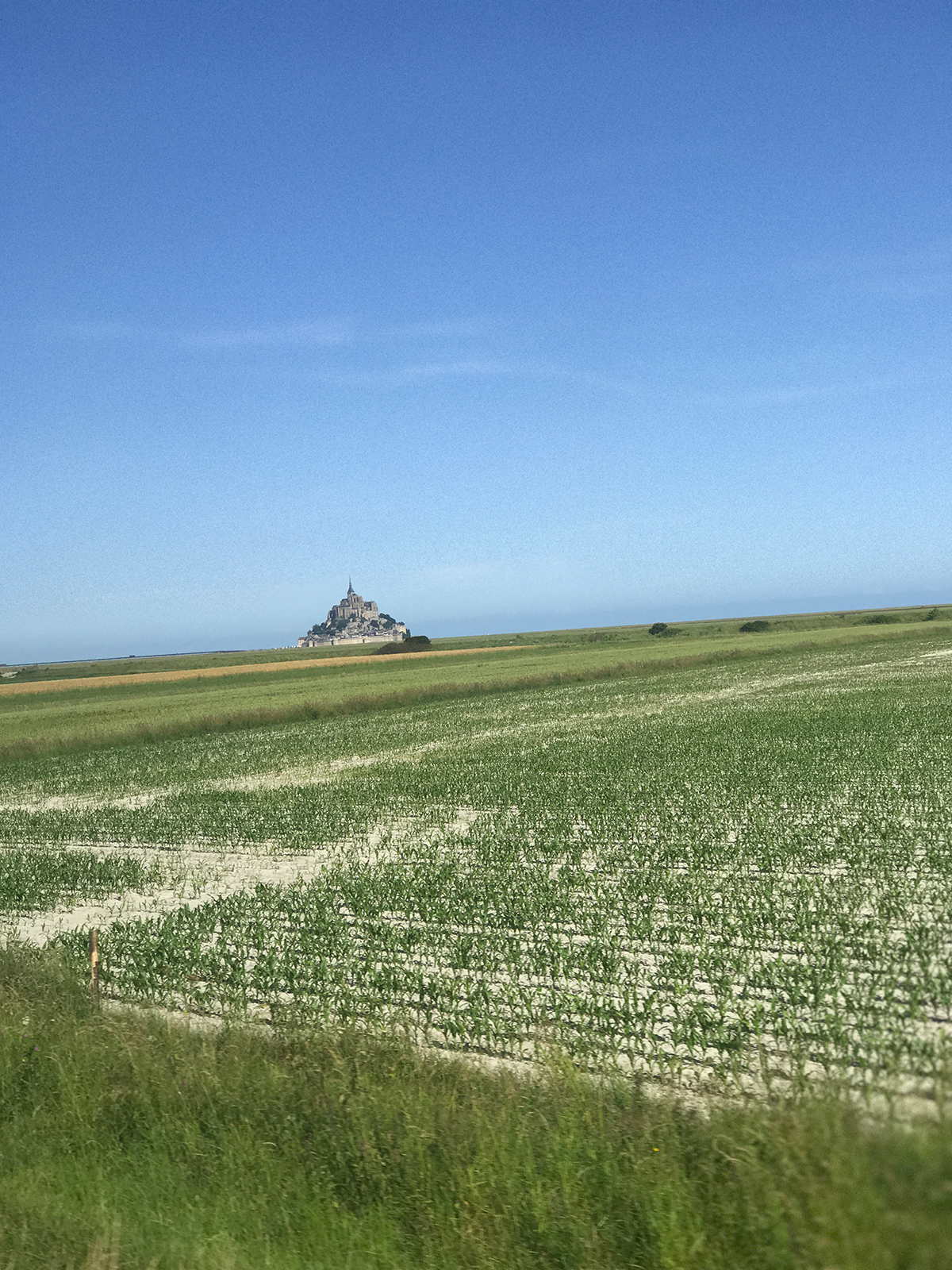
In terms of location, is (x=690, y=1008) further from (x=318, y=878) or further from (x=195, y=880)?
(x=195, y=880)

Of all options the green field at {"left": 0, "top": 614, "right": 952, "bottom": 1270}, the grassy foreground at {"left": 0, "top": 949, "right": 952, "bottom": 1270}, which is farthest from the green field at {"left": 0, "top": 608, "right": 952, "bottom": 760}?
the grassy foreground at {"left": 0, "top": 949, "right": 952, "bottom": 1270}

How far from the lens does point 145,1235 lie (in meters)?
4.98

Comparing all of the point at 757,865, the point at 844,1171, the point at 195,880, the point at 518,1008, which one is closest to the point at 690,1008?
the point at 518,1008

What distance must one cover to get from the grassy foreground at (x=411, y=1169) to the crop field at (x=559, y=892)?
1007 mm

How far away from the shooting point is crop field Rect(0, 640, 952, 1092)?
7.51 meters

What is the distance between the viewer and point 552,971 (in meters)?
8.88

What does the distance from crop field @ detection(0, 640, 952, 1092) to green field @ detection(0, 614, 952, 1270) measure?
2.5 inches

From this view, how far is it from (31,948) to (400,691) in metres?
41.5

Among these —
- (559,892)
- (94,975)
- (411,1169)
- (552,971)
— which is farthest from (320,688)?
(411,1169)

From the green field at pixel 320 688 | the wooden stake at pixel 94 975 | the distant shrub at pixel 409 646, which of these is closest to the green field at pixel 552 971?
the wooden stake at pixel 94 975

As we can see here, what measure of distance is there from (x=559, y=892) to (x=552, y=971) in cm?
311

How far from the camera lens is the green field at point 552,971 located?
460cm

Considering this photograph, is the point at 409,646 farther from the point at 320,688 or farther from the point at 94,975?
the point at 94,975

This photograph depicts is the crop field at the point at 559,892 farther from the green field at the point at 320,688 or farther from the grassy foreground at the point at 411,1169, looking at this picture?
the green field at the point at 320,688
